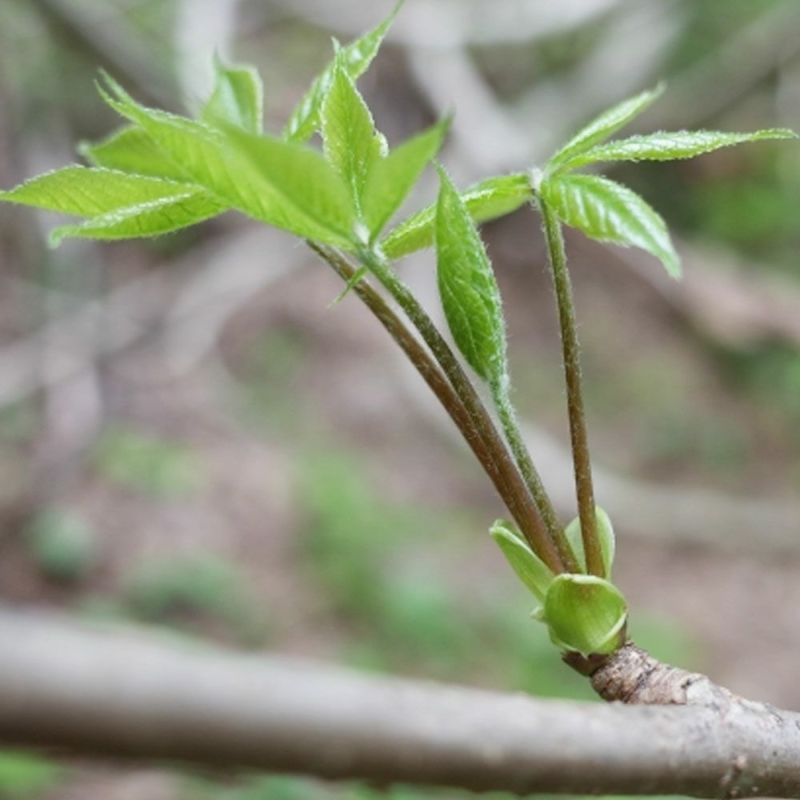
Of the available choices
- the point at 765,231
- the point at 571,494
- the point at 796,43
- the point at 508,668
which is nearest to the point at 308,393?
the point at 571,494

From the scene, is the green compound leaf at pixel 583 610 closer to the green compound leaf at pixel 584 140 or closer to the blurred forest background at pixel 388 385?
the green compound leaf at pixel 584 140

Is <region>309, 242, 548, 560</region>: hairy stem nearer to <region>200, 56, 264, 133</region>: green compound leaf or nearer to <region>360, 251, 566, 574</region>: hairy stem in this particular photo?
<region>360, 251, 566, 574</region>: hairy stem

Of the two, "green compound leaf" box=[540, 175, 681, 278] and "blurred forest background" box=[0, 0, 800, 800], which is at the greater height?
"blurred forest background" box=[0, 0, 800, 800]

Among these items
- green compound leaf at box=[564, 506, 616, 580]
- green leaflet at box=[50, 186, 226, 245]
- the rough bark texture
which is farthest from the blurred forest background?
the rough bark texture

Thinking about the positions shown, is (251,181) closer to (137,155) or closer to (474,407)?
(137,155)

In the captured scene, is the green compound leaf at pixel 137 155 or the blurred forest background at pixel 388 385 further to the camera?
the blurred forest background at pixel 388 385

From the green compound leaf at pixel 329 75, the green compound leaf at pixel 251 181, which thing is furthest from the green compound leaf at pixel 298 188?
the green compound leaf at pixel 329 75

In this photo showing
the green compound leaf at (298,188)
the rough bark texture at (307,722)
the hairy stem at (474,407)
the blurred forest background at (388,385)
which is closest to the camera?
the rough bark texture at (307,722)

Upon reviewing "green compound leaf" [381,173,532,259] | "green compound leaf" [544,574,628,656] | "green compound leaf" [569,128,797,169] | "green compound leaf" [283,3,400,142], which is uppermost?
"green compound leaf" [283,3,400,142]
